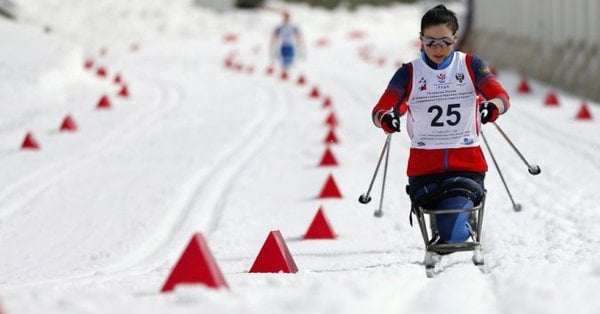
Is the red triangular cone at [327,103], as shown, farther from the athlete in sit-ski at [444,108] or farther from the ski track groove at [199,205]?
the athlete in sit-ski at [444,108]

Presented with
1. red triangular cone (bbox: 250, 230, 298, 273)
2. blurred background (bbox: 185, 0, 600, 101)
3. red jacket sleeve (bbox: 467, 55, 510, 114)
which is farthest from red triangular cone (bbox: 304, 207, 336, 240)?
blurred background (bbox: 185, 0, 600, 101)

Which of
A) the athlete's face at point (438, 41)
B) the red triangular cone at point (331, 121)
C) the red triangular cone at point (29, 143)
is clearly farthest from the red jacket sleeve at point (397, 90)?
the red triangular cone at point (331, 121)

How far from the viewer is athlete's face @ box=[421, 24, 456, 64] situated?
660 centimetres

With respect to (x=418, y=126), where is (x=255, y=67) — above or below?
below

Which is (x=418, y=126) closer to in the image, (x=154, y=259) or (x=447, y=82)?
(x=447, y=82)

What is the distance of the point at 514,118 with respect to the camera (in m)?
16.8

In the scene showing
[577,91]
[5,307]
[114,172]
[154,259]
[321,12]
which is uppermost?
[5,307]

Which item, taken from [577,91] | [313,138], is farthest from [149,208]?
[577,91]

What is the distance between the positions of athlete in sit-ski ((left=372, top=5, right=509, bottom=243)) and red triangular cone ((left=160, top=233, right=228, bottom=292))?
1.72 metres

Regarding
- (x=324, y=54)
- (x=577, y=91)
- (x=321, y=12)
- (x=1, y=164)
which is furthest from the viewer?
(x=321, y=12)

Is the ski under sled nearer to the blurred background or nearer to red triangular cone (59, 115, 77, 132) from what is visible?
red triangular cone (59, 115, 77, 132)

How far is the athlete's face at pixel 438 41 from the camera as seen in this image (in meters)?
6.60

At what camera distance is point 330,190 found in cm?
1088

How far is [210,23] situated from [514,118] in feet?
90.0
